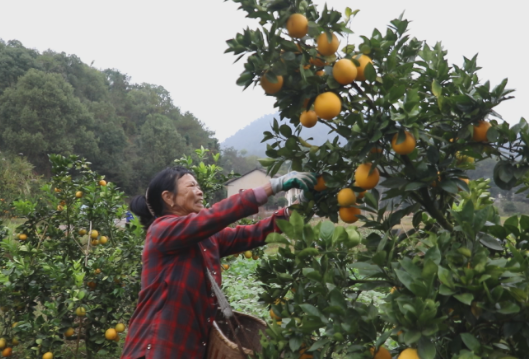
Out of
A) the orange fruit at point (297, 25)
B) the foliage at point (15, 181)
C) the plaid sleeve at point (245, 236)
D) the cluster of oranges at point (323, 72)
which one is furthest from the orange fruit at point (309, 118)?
the foliage at point (15, 181)

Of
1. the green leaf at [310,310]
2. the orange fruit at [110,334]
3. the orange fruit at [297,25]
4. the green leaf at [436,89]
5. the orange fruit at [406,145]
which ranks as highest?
the orange fruit at [297,25]

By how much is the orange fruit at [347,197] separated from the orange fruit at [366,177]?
78mm

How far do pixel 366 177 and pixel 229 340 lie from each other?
2.43ft

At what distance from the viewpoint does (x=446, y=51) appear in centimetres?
142

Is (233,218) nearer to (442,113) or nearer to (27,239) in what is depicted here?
(442,113)

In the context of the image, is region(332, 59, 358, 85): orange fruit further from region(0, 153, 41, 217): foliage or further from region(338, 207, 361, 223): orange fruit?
region(0, 153, 41, 217): foliage

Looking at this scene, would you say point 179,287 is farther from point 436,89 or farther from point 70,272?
point 70,272

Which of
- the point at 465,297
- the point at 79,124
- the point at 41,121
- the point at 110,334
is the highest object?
the point at 41,121

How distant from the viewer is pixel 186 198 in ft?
6.07

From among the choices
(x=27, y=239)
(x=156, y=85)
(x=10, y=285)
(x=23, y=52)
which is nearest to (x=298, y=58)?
(x=10, y=285)

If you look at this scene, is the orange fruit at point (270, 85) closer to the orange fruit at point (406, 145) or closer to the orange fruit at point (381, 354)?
the orange fruit at point (406, 145)

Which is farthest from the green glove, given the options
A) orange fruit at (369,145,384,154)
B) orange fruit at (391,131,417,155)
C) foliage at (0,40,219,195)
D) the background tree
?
the background tree

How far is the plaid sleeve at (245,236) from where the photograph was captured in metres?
1.90

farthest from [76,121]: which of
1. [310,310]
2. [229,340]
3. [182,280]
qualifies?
[310,310]
